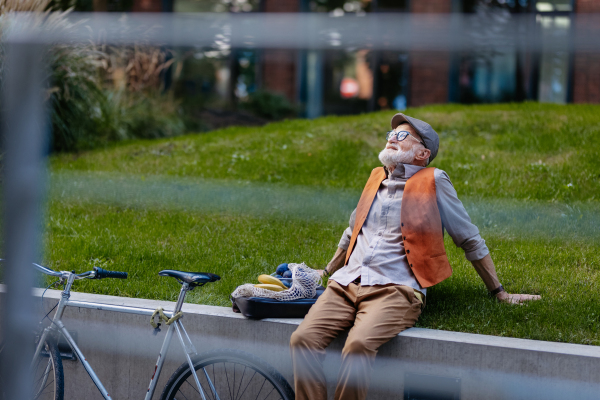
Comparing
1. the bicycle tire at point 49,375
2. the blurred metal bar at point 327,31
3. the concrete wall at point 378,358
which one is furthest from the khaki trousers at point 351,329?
the blurred metal bar at point 327,31

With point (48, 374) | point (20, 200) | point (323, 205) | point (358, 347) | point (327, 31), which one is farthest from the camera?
point (48, 374)

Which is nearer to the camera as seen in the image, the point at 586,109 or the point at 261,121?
the point at 586,109

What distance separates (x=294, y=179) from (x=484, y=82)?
21.2 feet

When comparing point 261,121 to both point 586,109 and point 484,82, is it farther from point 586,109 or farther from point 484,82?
point 586,109

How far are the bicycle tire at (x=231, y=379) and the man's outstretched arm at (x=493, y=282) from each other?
1074 mm

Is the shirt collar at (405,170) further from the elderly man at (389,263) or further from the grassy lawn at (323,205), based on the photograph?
the grassy lawn at (323,205)

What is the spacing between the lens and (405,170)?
286 centimetres

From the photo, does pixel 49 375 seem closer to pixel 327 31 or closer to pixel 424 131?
pixel 424 131

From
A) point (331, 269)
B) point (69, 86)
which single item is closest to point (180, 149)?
point (69, 86)

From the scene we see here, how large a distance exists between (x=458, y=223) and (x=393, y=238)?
31 centimetres

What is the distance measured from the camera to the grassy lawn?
1372 millimetres

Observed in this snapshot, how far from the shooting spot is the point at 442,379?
241 cm

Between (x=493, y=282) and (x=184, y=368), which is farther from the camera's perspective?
(x=493, y=282)

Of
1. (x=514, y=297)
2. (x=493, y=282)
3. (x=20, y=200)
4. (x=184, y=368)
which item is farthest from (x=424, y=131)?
(x=20, y=200)
